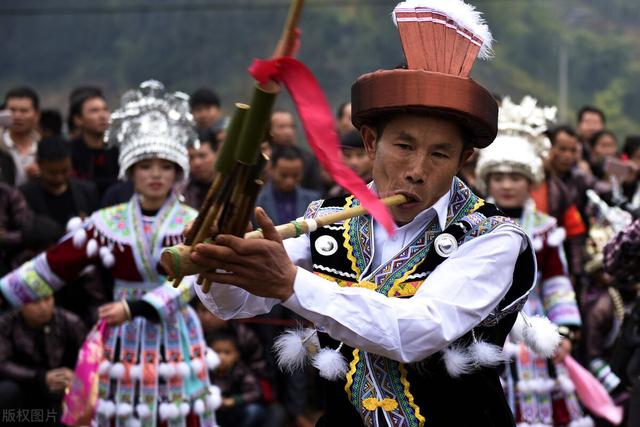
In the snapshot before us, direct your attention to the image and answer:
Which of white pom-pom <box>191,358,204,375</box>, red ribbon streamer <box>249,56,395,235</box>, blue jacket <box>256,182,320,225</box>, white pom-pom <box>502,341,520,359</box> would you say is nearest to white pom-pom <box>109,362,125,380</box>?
white pom-pom <box>191,358,204,375</box>

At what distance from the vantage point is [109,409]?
253 inches

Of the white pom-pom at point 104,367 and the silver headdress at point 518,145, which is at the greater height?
the silver headdress at point 518,145

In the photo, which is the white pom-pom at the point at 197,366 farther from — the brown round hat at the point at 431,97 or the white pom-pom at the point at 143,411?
the brown round hat at the point at 431,97

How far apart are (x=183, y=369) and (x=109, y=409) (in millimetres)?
439

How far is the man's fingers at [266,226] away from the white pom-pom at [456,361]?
0.80 meters

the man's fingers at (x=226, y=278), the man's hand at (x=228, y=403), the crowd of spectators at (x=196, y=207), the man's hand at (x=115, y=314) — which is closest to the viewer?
the man's fingers at (x=226, y=278)

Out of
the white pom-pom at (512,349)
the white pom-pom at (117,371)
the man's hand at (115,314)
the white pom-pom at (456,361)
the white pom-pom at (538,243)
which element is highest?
the white pom-pom at (538,243)

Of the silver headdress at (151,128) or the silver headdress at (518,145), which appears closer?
the silver headdress at (151,128)

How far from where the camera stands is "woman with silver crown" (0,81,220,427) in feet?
21.0

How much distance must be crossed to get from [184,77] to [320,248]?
884 centimetres

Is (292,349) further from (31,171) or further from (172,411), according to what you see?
(31,171)

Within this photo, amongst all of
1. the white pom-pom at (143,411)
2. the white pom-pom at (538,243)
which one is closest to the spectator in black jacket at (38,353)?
the white pom-pom at (143,411)

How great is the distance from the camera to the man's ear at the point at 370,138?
3.82 m

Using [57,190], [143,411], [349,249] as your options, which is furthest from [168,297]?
[349,249]
